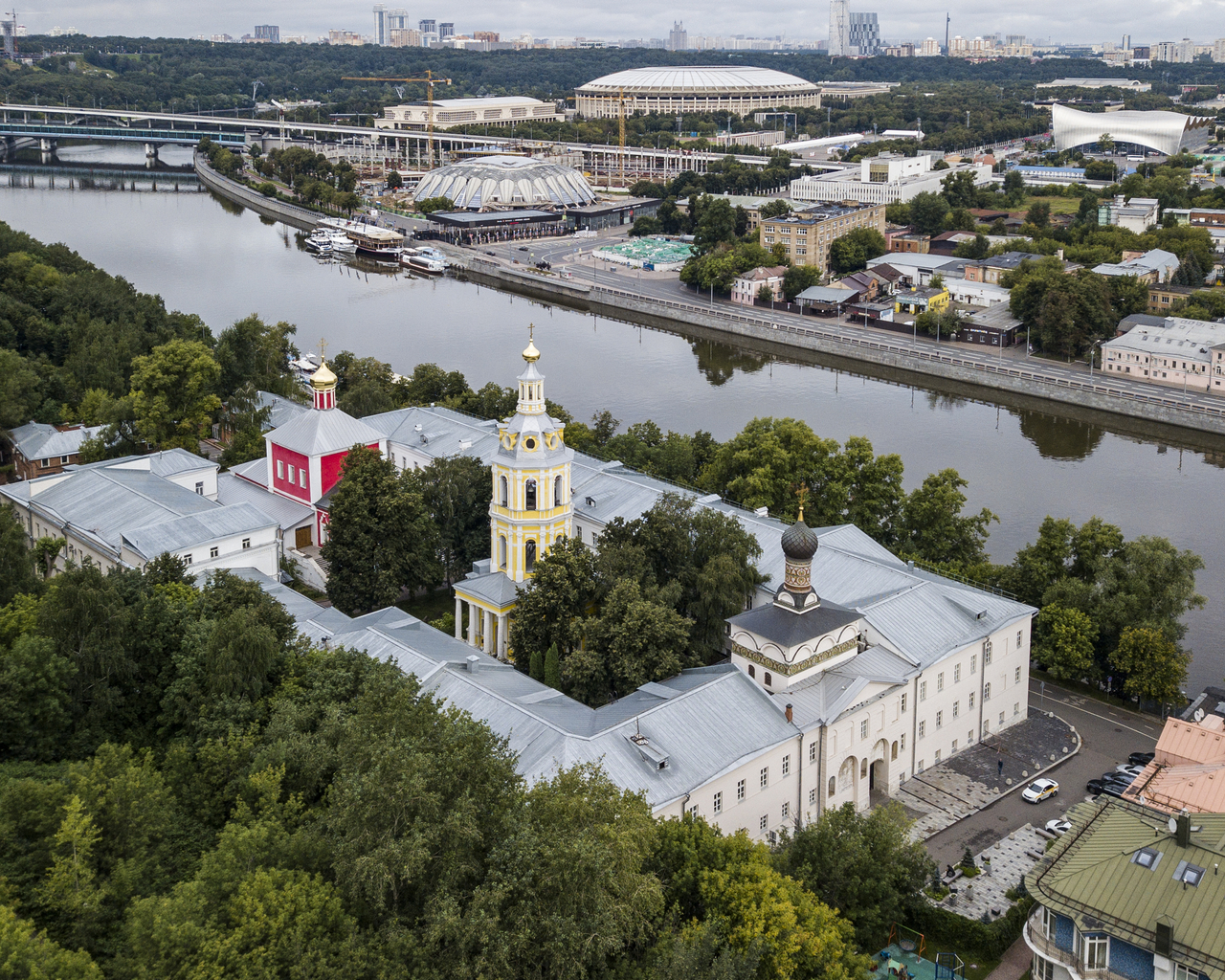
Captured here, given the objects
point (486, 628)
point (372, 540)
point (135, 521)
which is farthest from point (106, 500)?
point (486, 628)

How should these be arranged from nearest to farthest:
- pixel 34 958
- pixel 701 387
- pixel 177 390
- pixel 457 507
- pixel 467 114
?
pixel 34 958, pixel 457 507, pixel 177 390, pixel 701 387, pixel 467 114

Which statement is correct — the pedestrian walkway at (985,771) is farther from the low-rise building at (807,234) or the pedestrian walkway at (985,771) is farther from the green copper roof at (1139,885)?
the low-rise building at (807,234)

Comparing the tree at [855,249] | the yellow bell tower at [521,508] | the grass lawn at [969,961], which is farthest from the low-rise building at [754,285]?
the grass lawn at [969,961]

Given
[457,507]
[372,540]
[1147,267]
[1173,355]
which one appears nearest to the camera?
[372,540]

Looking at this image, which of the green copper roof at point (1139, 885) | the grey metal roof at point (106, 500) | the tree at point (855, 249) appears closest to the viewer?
the green copper roof at point (1139, 885)

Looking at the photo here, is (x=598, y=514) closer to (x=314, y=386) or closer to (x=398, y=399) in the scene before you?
(x=314, y=386)

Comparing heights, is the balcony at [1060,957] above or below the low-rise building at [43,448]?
below

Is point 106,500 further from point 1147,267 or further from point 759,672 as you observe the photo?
point 1147,267
